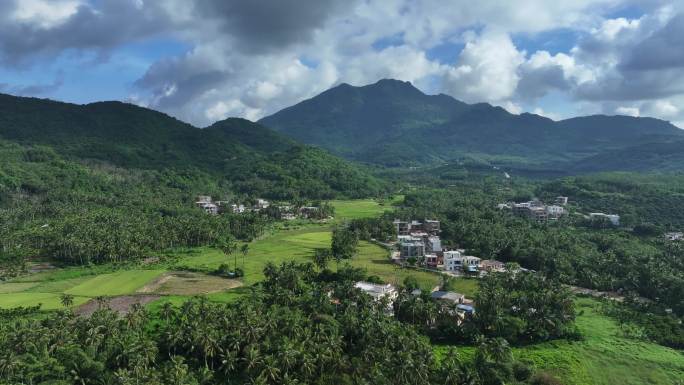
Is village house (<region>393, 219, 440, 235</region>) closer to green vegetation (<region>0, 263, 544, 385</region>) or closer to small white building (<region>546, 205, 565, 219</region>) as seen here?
small white building (<region>546, 205, 565, 219</region>)

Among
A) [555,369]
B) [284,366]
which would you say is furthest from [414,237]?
[284,366]

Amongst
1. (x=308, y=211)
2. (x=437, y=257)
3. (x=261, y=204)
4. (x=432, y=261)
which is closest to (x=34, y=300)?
(x=432, y=261)

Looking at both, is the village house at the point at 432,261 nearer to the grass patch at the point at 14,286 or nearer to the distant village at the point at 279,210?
the distant village at the point at 279,210

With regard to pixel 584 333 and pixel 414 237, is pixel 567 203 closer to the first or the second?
pixel 414 237

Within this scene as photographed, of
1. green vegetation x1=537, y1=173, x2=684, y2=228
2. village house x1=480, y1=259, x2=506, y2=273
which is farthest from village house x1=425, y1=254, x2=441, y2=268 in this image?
green vegetation x1=537, y1=173, x2=684, y2=228

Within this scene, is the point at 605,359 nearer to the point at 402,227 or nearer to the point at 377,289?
A: the point at 377,289

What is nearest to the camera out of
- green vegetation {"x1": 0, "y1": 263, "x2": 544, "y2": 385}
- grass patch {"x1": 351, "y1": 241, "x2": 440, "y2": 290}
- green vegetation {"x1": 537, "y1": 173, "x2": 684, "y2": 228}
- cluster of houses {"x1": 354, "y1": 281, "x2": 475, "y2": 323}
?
green vegetation {"x1": 0, "y1": 263, "x2": 544, "y2": 385}
